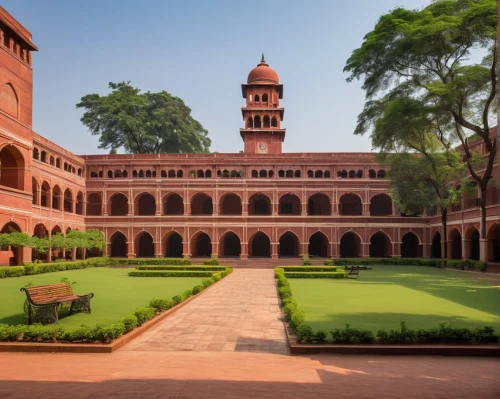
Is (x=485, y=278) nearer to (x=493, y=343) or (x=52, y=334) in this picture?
(x=493, y=343)

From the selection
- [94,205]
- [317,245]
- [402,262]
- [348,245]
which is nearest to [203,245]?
[94,205]

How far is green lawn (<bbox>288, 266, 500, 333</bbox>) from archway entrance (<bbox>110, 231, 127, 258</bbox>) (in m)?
25.6

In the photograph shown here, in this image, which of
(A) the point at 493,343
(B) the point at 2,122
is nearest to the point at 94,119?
(B) the point at 2,122

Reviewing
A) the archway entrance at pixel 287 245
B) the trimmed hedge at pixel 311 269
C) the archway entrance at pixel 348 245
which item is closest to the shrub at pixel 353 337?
the trimmed hedge at pixel 311 269

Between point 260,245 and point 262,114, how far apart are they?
11.8 metres

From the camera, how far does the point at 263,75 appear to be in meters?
43.3

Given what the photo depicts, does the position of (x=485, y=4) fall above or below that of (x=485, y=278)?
above

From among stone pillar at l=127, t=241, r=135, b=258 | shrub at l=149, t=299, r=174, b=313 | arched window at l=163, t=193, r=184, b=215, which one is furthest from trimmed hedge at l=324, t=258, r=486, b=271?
shrub at l=149, t=299, r=174, b=313

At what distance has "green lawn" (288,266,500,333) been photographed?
10.4m

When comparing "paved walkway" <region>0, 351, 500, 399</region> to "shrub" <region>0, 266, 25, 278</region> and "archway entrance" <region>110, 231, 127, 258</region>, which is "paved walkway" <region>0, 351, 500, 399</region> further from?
"archway entrance" <region>110, 231, 127, 258</region>

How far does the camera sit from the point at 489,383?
5.89m

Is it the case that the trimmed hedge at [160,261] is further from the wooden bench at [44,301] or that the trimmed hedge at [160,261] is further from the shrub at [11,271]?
the wooden bench at [44,301]

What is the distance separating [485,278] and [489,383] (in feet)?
59.3

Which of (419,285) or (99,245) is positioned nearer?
(419,285)
